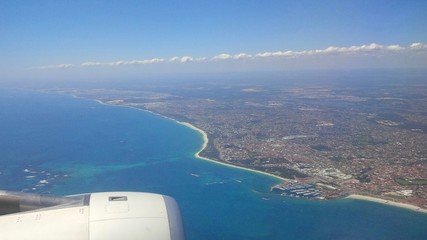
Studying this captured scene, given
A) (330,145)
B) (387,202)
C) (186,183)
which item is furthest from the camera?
(330,145)

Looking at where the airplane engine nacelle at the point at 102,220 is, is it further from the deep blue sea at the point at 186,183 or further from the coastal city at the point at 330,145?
the coastal city at the point at 330,145

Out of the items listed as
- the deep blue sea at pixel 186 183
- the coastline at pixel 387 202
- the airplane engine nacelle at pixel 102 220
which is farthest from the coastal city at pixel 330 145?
the airplane engine nacelle at pixel 102 220

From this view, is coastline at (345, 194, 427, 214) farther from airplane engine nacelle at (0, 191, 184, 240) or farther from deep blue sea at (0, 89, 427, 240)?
airplane engine nacelle at (0, 191, 184, 240)

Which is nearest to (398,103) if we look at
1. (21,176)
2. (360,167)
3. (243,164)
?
(360,167)

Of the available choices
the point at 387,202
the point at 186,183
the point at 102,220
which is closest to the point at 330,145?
the point at 387,202

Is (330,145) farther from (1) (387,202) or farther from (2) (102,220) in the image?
(2) (102,220)

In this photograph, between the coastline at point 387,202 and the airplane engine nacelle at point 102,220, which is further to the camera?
the coastline at point 387,202

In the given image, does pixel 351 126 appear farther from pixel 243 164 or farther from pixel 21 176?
pixel 21 176
